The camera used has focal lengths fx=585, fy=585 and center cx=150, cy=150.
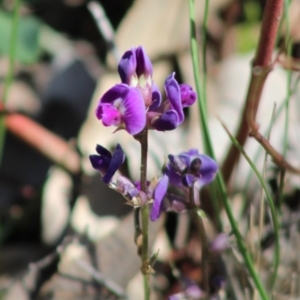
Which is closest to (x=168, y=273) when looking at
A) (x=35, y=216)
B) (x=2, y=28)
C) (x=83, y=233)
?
(x=83, y=233)

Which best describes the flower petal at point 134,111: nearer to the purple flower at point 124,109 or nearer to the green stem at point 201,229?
the purple flower at point 124,109

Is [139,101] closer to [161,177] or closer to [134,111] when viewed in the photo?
[134,111]

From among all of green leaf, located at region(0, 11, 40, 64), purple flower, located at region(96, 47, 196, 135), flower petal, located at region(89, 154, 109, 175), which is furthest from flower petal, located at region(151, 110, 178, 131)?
green leaf, located at region(0, 11, 40, 64)

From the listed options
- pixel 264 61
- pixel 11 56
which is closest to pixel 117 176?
pixel 264 61

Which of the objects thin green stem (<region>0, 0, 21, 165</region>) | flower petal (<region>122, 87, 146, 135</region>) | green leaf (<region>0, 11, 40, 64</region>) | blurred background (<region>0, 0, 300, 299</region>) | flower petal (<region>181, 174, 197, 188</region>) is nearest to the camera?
flower petal (<region>122, 87, 146, 135</region>)

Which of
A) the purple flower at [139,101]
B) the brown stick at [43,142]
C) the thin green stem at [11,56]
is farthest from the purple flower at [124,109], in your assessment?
the brown stick at [43,142]

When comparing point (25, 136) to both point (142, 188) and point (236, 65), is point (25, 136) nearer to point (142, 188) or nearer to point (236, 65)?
point (236, 65)

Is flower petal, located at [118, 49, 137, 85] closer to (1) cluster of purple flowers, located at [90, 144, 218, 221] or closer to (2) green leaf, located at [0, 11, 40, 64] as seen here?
(1) cluster of purple flowers, located at [90, 144, 218, 221]
